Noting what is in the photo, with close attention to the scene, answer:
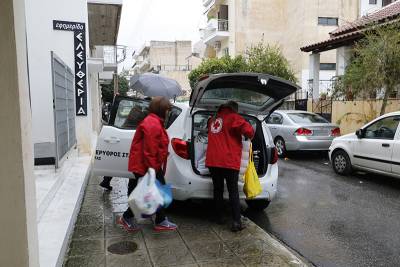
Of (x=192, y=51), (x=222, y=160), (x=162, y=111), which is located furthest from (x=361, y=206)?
(x=192, y=51)

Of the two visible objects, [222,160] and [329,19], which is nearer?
[222,160]

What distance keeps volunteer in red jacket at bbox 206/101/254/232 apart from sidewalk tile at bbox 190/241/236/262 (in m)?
0.58

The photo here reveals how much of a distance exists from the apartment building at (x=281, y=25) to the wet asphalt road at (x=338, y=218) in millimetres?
21545

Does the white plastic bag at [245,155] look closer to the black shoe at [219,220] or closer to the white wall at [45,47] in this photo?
the black shoe at [219,220]

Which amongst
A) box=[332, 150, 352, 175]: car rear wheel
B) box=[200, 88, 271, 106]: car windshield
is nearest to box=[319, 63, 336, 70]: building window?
box=[332, 150, 352, 175]: car rear wheel

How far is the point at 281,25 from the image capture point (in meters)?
35.3

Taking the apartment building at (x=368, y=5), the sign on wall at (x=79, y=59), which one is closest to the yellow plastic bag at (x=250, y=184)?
the sign on wall at (x=79, y=59)

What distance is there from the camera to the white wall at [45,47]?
9500 millimetres

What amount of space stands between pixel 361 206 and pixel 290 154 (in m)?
6.38

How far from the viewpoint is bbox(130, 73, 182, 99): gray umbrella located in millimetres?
8133

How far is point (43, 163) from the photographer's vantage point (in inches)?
292

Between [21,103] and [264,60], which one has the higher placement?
[264,60]

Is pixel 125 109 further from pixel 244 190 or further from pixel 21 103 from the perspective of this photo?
pixel 21 103

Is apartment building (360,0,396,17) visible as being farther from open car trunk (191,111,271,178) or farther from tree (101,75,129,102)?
tree (101,75,129,102)
